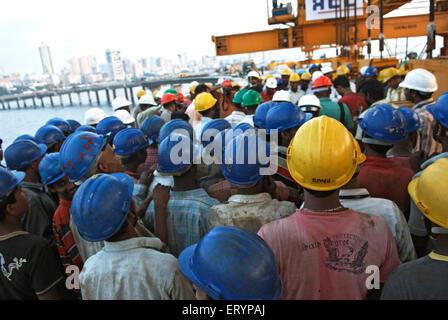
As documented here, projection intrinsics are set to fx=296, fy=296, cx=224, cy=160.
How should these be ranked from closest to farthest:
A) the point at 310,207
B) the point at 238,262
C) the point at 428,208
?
1. the point at 238,262
2. the point at 428,208
3. the point at 310,207

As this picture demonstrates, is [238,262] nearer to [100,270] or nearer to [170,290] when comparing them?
[170,290]

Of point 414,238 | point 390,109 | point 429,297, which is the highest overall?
point 390,109

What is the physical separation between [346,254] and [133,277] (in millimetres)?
1164

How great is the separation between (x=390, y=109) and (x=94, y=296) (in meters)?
2.66

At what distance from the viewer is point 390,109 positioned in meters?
2.58

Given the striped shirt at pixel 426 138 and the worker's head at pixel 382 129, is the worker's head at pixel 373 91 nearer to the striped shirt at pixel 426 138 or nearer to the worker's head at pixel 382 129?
the striped shirt at pixel 426 138

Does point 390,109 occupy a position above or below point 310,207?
above

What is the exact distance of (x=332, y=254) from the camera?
1578 millimetres

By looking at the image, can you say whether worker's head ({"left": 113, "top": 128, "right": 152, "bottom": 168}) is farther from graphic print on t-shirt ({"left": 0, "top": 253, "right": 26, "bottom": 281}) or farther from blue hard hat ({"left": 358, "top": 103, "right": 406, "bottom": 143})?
blue hard hat ({"left": 358, "top": 103, "right": 406, "bottom": 143})

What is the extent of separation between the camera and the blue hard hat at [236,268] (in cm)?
119

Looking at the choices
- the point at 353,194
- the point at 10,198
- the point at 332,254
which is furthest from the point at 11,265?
the point at 353,194

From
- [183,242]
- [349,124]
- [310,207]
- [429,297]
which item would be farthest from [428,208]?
[349,124]

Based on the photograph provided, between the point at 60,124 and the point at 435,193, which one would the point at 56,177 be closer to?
the point at 435,193

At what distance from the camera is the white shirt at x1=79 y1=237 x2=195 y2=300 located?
1.64m
